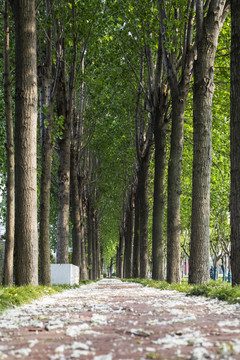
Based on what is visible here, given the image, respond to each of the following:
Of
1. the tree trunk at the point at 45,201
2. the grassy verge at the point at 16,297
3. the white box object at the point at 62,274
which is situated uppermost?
the tree trunk at the point at 45,201

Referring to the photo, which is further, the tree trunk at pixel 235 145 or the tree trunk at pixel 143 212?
the tree trunk at pixel 143 212

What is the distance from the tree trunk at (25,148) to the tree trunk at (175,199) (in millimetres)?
6300

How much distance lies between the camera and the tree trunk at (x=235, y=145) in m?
9.04

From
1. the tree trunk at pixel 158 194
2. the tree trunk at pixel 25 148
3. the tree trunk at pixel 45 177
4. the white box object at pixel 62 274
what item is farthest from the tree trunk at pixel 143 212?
the tree trunk at pixel 25 148

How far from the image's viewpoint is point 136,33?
20.2m

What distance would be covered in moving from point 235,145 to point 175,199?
676 centimetres

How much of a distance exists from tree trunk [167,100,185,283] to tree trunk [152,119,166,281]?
127 inches

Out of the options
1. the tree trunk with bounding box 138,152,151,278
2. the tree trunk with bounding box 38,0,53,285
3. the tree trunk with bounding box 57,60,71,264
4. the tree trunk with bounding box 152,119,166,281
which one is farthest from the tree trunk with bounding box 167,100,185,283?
the tree trunk with bounding box 138,152,151,278

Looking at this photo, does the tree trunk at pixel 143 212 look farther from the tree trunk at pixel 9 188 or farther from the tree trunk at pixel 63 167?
the tree trunk at pixel 9 188

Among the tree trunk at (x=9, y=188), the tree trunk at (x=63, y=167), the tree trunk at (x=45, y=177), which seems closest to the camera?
the tree trunk at (x=9, y=188)

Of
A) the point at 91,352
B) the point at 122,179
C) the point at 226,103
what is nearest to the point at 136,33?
the point at 226,103

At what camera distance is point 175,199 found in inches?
622

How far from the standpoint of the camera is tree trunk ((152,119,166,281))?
19375mm

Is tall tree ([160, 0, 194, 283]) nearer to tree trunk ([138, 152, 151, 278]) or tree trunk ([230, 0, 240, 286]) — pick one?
tree trunk ([230, 0, 240, 286])
